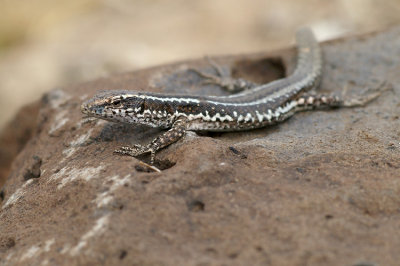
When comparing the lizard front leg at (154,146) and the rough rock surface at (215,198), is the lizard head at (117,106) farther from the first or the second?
the lizard front leg at (154,146)

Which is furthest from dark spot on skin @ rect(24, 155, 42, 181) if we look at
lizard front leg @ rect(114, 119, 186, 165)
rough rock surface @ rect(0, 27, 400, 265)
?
lizard front leg @ rect(114, 119, 186, 165)

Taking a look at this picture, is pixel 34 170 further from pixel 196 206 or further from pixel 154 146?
pixel 196 206

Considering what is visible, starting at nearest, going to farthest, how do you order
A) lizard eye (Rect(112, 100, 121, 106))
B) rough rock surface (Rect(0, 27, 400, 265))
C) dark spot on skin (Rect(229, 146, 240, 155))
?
rough rock surface (Rect(0, 27, 400, 265)) < dark spot on skin (Rect(229, 146, 240, 155)) < lizard eye (Rect(112, 100, 121, 106))

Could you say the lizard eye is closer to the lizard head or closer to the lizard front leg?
the lizard head

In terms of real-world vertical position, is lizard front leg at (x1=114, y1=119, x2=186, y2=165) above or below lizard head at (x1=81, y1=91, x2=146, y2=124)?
below

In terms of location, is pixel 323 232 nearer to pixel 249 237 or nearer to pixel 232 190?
pixel 249 237

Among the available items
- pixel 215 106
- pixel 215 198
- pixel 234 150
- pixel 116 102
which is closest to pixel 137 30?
pixel 215 106
